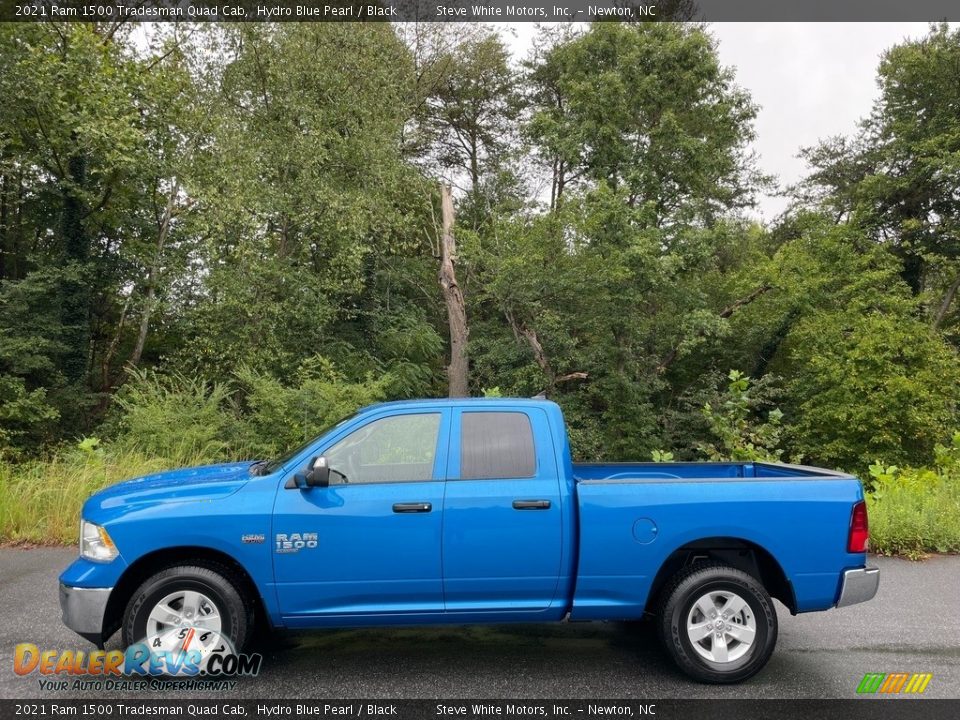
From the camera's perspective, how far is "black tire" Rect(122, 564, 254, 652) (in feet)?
13.9

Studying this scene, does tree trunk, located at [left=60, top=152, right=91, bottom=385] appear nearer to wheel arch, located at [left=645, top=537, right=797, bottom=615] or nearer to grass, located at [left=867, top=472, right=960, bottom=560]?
wheel arch, located at [left=645, top=537, right=797, bottom=615]

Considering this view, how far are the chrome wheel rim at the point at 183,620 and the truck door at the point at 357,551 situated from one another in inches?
17.0

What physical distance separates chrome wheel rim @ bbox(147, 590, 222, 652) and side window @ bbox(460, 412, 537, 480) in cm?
177

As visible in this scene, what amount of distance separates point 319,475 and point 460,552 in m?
1.00

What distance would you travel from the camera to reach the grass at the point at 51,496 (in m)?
8.04

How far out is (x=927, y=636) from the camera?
5188 mm

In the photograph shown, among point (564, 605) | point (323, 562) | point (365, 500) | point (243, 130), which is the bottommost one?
point (564, 605)

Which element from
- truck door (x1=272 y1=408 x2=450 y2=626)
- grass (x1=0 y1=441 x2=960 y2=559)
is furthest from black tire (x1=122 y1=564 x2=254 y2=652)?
grass (x1=0 y1=441 x2=960 y2=559)

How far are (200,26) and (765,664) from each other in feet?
63.8

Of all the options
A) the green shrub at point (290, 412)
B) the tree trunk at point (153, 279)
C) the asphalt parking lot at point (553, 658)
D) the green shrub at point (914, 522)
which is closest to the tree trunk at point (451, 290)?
the green shrub at point (290, 412)

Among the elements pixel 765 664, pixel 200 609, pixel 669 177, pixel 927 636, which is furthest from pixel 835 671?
pixel 669 177

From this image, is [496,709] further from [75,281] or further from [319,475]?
[75,281]

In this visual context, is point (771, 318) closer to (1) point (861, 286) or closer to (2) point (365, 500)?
(1) point (861, 286)

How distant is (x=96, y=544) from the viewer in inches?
170
